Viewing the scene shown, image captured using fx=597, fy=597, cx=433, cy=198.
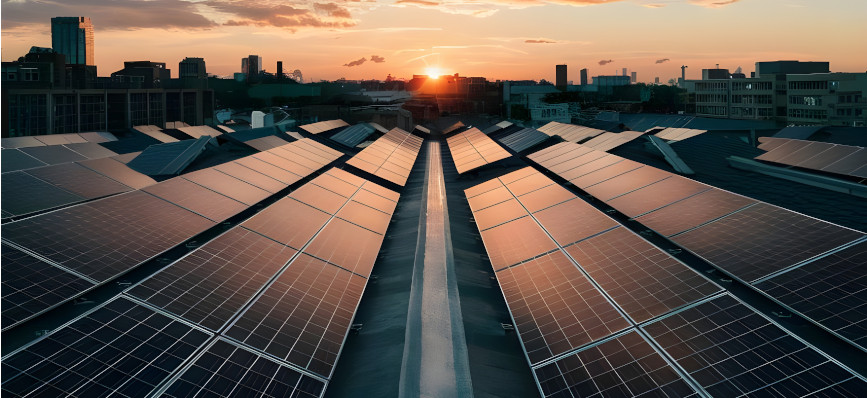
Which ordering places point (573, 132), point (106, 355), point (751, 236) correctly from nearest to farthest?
point (106, 355) < point (751, 236) < point (573, 132)

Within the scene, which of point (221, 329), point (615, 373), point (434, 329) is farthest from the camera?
point (434, 329)

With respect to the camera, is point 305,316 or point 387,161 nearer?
point 305,316

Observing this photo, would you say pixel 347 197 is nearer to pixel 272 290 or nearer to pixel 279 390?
pixel 272 290

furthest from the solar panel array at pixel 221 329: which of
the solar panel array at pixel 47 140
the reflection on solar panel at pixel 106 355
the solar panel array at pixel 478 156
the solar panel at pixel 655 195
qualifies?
the solar panel array at pixel 47 140

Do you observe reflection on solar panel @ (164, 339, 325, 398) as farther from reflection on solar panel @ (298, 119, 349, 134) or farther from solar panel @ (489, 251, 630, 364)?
reflection on solar panel @ (298, 119, 349, 134)

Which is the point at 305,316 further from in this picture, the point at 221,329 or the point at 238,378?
the point at 238,378

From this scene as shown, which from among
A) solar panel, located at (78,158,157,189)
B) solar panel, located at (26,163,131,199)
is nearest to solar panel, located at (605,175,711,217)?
solar panel, located at (26,163,131,199)

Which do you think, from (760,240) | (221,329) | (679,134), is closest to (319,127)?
(679,134)

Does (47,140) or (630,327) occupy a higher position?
(47,140)
